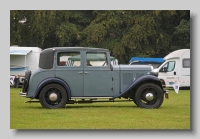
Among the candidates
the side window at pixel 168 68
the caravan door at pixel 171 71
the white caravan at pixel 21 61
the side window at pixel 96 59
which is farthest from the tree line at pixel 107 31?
the side window at pixel 168 68

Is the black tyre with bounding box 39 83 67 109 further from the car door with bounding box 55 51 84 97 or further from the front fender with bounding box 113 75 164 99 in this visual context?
the front fender with bounding box 113 75 164 99

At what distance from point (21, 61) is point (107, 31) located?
133 inches

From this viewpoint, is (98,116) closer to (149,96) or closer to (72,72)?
(72,72)

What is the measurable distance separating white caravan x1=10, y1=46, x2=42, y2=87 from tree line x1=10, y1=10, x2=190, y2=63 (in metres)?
0.35

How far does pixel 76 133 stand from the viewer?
1230cm

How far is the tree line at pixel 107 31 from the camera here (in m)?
14.4

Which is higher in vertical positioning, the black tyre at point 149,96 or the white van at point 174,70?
the white van at point 174,70

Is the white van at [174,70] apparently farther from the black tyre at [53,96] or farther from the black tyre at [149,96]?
the black tyre at [53,96]

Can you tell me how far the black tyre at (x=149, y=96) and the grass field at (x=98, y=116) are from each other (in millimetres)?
203

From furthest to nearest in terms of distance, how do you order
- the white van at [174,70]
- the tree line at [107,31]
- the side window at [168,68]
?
1. the side window at [168,68]
2. the white van at [174,70]
3. the tree line at [107,31]

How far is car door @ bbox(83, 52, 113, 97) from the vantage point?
1484cm

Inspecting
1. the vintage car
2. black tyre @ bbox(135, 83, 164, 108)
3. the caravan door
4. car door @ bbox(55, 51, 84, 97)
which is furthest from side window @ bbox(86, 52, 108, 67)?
the caravan door

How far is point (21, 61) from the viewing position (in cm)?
1720

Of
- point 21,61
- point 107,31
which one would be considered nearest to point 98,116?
point 107,31
